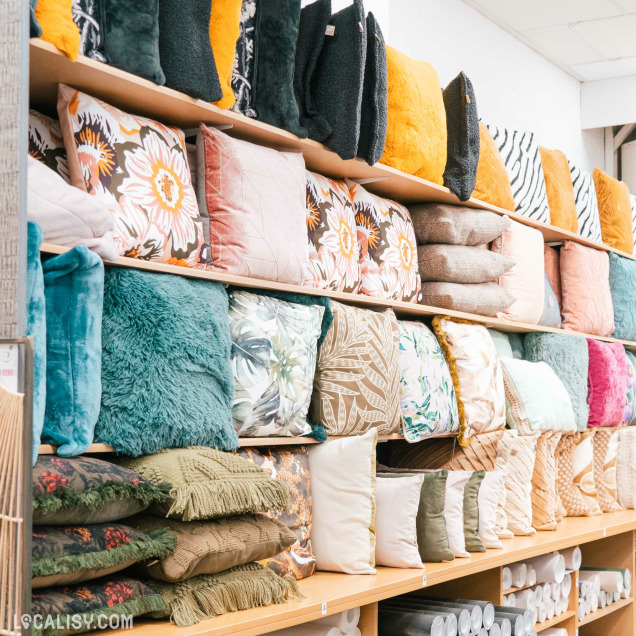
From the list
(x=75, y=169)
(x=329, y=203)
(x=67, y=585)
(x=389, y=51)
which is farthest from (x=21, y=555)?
(x=389, y=51)

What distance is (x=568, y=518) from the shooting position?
382cm

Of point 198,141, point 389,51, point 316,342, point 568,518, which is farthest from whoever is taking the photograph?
point 568,518

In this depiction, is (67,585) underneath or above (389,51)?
underneath

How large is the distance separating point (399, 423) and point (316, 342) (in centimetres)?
51

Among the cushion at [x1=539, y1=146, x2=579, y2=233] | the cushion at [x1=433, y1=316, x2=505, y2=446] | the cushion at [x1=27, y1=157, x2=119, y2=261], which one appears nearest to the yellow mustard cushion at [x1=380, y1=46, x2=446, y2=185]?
the cushion at [x1=433, y1=316, x2=505, y2=446]

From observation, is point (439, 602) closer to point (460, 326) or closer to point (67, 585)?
point (460, 326)

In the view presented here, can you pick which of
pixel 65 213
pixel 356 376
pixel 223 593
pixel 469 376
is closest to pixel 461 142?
pixel 469 376

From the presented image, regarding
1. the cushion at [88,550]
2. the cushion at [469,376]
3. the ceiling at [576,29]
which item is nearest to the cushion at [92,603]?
the cushion at [88,550]

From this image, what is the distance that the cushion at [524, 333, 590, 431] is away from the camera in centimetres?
381

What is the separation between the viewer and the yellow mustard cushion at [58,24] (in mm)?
1755

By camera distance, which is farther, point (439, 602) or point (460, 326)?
point (460, 326)

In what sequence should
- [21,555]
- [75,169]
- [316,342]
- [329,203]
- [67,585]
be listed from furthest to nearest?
1. [329,203]
2. [316,342]
3. [75,169]
4. [67,585]
5. [21,555]

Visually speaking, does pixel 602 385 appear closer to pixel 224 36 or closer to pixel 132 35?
pixel 224 36

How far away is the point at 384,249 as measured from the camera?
2.96m
